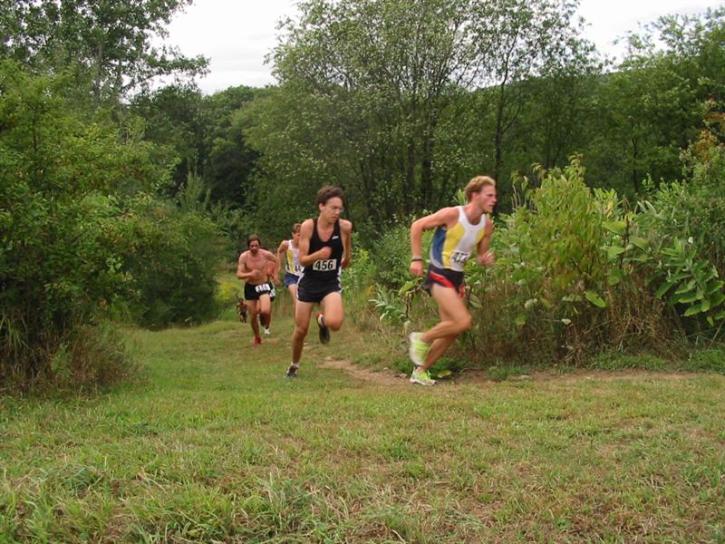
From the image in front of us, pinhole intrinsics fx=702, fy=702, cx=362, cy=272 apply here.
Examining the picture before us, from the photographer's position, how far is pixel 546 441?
435cm

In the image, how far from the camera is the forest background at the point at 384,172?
6387 millimetres

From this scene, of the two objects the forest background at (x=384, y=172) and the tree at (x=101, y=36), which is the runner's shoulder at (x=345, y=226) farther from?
the tree at (x=101, y=36)

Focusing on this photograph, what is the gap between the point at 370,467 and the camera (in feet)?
12.8

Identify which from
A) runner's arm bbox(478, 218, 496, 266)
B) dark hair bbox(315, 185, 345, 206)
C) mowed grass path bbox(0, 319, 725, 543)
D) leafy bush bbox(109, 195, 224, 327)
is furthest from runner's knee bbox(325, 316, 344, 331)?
leafy bush bbox(109, 195, 224, 327)

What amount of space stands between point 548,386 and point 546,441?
6.75 ft

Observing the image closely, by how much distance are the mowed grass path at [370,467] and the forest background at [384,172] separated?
5.03 ft

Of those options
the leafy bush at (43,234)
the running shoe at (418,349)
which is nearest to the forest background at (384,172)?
the leafy bush at (43,234)

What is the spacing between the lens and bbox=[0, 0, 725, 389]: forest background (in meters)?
6.39

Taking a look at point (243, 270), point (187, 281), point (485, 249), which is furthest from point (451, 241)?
point (187, 281)

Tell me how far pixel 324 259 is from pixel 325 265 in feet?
0.46

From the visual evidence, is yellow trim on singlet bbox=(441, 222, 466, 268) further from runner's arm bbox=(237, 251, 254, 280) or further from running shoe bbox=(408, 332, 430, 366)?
runner's arm bbox=(237, 251, 254, 280)

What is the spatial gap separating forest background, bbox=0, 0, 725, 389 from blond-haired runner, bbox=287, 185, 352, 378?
1.52 metres

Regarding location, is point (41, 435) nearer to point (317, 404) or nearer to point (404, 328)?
point (317, 404)

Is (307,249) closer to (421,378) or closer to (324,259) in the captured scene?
(324,259)
